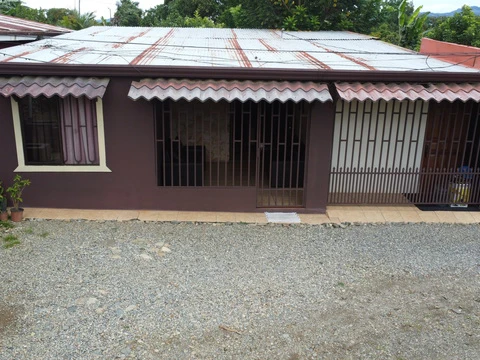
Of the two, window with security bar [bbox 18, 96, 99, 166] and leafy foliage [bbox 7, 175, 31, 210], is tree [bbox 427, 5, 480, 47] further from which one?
leafy foliage [bbox 7, 175, 31, 210]

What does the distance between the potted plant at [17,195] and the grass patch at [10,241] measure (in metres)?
0.70

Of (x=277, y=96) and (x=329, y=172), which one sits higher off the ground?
(x=277, y=96)

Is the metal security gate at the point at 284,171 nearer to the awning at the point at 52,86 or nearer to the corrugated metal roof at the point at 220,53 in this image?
the corrugated metal roof at the point at 220,53

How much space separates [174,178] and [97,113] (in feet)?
6.80

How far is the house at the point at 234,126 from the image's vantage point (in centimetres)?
846

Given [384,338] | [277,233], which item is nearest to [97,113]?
[277,233]

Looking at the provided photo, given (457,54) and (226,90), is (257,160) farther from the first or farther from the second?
(457,54)

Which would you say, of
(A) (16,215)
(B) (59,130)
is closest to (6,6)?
(B) (59,130)

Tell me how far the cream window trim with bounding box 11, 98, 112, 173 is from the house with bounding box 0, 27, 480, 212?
0.02 m

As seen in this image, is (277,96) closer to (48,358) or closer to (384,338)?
(384,338)

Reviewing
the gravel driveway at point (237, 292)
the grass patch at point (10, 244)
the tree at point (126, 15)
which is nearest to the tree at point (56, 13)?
the tree at point (126, 15)

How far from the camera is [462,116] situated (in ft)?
31.1

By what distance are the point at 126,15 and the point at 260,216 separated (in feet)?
102

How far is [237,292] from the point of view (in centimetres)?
646
